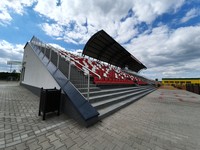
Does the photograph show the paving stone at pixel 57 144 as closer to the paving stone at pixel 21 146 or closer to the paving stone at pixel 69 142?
the paving stone at pixel 69 142

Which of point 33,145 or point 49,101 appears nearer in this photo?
point 33,145

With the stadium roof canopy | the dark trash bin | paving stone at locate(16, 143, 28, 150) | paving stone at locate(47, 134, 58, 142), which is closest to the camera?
paving stone at locate(16, 143, 28, 150)

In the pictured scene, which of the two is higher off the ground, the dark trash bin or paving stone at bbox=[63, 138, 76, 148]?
the dark trash bin

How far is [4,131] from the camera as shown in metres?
2.38

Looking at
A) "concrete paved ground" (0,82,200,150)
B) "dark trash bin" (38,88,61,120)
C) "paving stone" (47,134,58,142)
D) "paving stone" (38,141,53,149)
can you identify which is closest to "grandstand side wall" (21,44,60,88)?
"dark trash bin" (38,88,61,120)

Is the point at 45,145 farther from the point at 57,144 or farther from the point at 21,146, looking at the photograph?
the point at 21,146

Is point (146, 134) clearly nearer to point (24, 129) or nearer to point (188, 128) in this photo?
point (188, 128)

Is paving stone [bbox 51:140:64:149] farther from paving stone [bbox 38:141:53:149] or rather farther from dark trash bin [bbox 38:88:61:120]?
dark trash bin [bbox 38:88:61:120]

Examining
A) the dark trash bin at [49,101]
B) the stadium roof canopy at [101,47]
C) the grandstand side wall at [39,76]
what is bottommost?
the dark trash bin at [49,101]

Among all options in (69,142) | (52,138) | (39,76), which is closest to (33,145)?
(52,138)

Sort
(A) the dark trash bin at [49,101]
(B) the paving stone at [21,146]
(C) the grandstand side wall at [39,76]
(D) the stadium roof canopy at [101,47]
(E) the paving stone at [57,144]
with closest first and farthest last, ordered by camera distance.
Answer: (B) the paving stone at [21,146], (E) the paving stone at [57,144], (A) the dark trash bin at [49,101], (C) the grandstand side wall at [39,76], (D) the stadium roof canopy at [101,47]

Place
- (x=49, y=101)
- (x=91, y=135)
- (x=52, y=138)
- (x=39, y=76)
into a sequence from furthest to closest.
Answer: (x=39, y=76) → (x=49, y=101) → (x=91, y=135) → (x=52, y=138)

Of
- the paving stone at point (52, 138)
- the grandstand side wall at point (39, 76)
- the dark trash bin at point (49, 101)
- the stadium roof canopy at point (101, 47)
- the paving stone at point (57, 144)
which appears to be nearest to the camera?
the paving stone at point (57, 144)

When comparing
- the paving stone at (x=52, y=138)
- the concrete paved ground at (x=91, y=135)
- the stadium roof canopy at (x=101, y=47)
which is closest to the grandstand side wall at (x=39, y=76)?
the concrete paved ground at (x=91, y=135)
